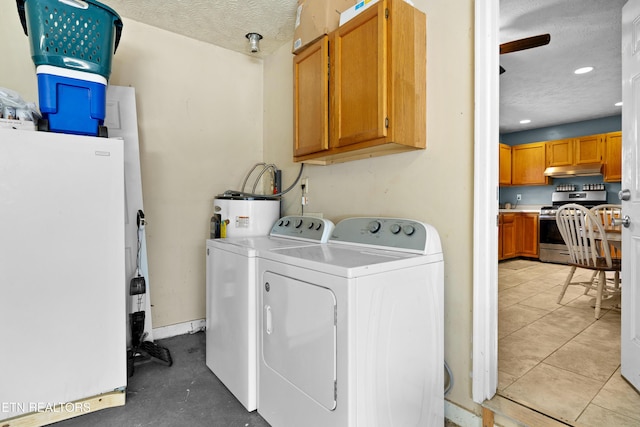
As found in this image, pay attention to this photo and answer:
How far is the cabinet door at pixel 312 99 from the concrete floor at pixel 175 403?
1.49m

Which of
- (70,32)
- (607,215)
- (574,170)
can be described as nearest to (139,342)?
(70,32)

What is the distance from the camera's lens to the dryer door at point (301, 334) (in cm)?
120

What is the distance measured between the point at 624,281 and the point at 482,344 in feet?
3.12

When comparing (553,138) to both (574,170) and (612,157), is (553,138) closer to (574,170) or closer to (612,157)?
(574,170)

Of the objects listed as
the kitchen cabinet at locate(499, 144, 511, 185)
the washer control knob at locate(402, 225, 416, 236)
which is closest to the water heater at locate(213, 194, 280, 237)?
the washer control knob at locate(402, 225, 416, 236)

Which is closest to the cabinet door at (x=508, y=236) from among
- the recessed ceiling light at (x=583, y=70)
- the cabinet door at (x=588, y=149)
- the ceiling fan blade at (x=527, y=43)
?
the cabinet door at (x=588, y=149)

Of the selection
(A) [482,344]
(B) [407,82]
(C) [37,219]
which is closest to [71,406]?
(C) [37,219]

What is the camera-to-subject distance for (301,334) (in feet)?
4.32

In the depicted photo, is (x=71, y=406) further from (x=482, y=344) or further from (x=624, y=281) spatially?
(x=624, y=281)

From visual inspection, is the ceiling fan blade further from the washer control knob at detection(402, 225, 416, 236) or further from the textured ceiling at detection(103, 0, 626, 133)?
the washer control knob at detection(402, 225, 416, 236)

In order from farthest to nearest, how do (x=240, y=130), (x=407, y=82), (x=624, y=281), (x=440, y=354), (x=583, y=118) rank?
(x=583, y=118), (x=240, y=130), (x=624, y=281), (x=407, y=82), (x=440, y=354)

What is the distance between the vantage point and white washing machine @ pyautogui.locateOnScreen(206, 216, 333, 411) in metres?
1.62

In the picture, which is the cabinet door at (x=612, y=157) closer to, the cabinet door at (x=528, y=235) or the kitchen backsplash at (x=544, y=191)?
the kitchen backsplash at (x=544, y=191)

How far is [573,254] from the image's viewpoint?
3.08 meters
